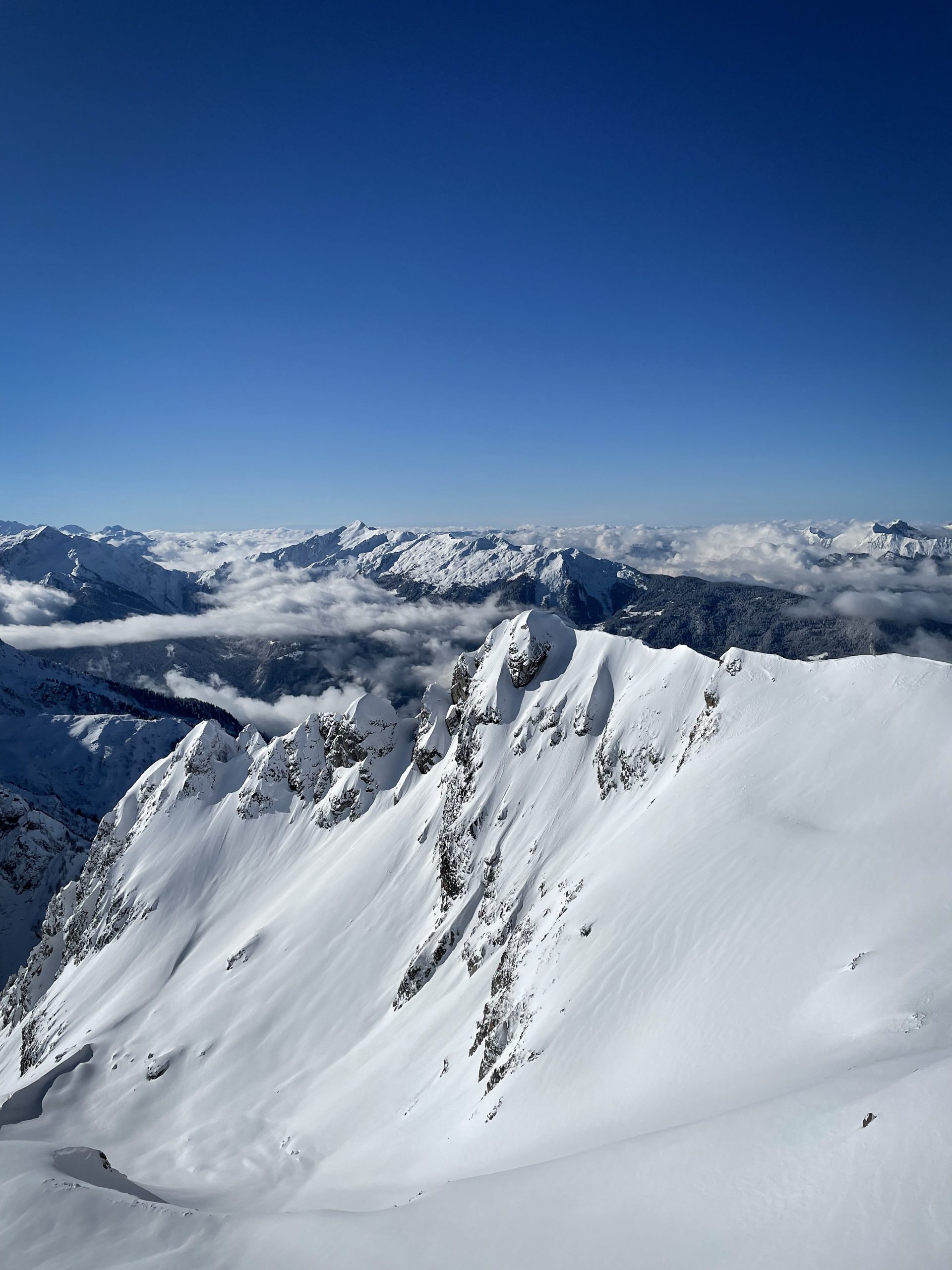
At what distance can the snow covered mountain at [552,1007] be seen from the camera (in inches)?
679

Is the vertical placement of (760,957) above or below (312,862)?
above

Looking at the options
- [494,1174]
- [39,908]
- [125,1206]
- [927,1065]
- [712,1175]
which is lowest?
[39,908]

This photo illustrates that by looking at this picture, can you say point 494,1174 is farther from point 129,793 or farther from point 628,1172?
point 129,793

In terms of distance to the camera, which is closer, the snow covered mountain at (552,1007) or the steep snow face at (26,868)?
the snow covered mountain at (552,1007)

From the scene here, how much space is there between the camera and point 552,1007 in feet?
128

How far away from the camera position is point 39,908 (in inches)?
6403

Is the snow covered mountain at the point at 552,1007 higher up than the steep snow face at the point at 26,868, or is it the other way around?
the snow covered mountain at the point at 552,1007

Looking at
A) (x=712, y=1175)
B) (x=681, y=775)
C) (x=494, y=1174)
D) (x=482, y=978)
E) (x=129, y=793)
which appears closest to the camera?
(x=712, y=1175)

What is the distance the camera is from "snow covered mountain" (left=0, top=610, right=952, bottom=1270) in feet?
56.5

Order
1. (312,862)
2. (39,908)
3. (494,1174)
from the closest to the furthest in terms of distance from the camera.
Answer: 1. (494,1174)
2. (312,862)
3. (39,908)

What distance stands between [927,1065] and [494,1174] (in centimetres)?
1646

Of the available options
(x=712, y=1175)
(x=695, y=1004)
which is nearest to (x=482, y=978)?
(x=695, y=1004)

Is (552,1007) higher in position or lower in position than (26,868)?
higher

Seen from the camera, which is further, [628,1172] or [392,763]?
[392,763]
